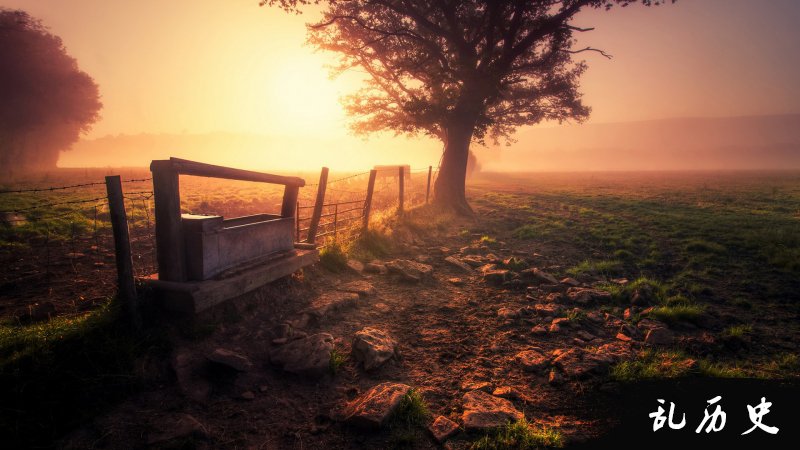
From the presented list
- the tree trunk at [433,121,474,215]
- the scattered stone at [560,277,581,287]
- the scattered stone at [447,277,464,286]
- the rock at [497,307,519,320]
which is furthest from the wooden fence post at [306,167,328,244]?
the tree trunk at [433,121,474,215]

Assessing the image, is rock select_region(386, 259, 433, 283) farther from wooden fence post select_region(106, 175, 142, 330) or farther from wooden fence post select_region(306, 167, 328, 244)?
wooden fence post select_region(106, 175, 142, 330)

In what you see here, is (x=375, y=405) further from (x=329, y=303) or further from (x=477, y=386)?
(x=329, y=303)

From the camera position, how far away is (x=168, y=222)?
4.11 meters

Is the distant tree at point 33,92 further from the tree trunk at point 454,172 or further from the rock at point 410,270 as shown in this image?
the rock at point 410,270

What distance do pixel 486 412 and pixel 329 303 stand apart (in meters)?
3.03

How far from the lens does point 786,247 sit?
849 cm

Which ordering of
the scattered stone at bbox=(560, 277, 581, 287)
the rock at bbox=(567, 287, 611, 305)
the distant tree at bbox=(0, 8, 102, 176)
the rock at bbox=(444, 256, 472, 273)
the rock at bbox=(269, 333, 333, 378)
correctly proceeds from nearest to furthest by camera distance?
the rock at bbox=(269, 333, 333, 378) < the rock at bbox=(567, 287, 611, 305) < the scattered stone at bbox=(560, 277, 581, 287) < the rock at bbox=(444, 256, 472, 273) < the distant tree at bbox=(0, 8, 102, 176)

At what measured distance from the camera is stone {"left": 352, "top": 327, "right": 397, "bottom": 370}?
413 cm

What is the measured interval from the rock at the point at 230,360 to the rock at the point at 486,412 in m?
2.34

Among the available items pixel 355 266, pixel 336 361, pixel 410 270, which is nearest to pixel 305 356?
pixel 336 361

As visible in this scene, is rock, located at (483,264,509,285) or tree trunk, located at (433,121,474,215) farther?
tree trunk, located at (433,121,474,215)

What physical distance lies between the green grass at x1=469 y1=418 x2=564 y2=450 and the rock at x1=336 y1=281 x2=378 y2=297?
369 centimetres

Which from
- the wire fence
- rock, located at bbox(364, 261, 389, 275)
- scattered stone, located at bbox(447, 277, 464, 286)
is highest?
the wire fence

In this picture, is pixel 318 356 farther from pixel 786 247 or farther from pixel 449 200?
pixel 449 200
